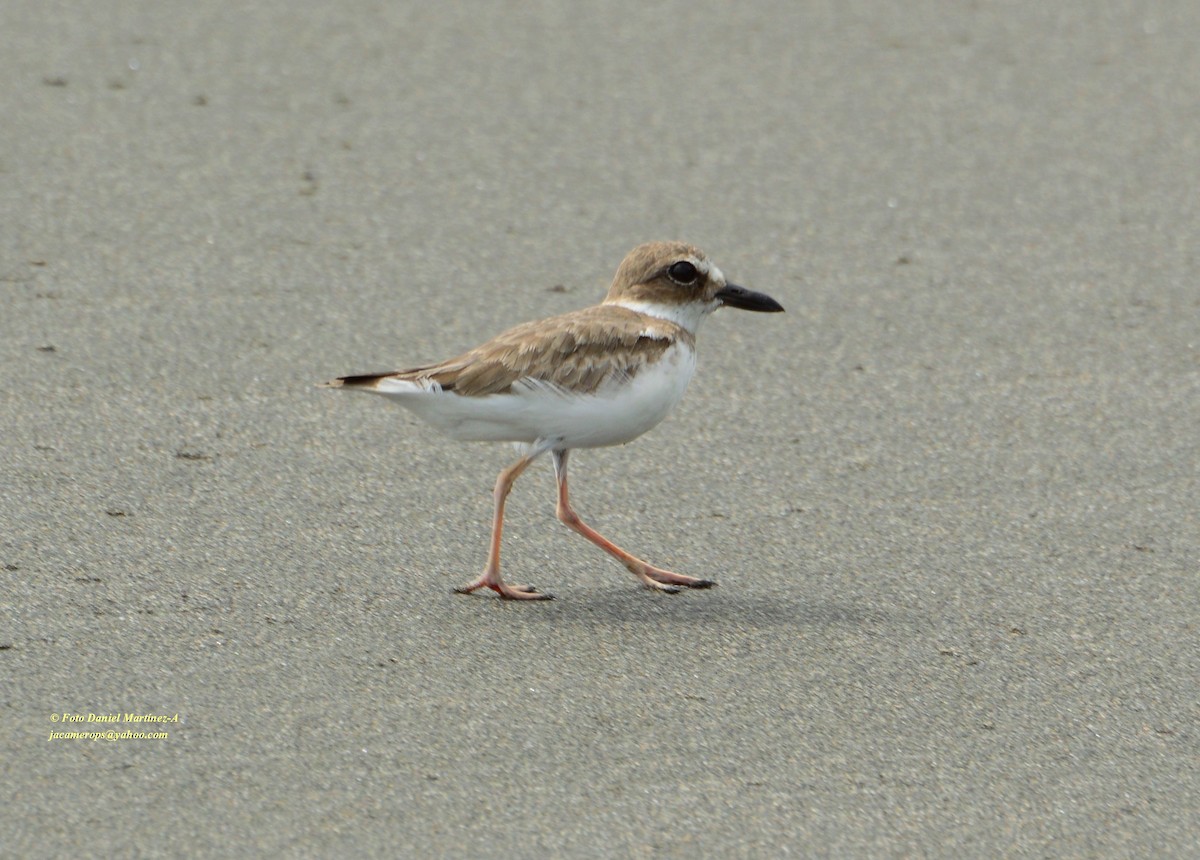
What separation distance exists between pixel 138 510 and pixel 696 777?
2306 millimetres

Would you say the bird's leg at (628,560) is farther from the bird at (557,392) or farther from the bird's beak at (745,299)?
the bird's beak at (745,299)

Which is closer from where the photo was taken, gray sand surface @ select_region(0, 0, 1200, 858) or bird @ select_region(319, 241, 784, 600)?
gray sand surface @ select_region(0, 0, 1200, 858)

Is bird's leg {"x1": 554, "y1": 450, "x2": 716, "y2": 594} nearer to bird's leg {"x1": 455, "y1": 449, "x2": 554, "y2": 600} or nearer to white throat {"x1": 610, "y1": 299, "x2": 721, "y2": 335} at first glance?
bird's leg {"x1": 455, "y1": 449, "x2": 554, "y2": 600}

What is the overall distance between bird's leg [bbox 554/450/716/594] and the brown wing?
13.7 inches

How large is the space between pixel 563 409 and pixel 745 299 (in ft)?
2.89

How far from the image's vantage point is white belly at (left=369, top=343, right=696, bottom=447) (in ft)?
17.2

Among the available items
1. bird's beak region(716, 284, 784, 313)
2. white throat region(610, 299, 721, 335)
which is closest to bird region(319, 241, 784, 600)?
white throat region(610, 299, 721, 335)

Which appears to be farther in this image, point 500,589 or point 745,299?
point 745,299

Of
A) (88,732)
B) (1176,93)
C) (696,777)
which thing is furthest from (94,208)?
(1176,93)

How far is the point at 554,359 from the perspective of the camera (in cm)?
528

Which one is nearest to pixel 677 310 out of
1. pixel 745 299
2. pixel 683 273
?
pixel 683 273

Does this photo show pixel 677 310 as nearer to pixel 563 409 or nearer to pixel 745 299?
pixel 745 299

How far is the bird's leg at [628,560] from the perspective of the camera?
541 centimetres

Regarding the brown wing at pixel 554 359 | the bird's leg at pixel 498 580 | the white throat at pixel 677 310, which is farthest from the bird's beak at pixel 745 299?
the bird's leg at pixel 498 580
